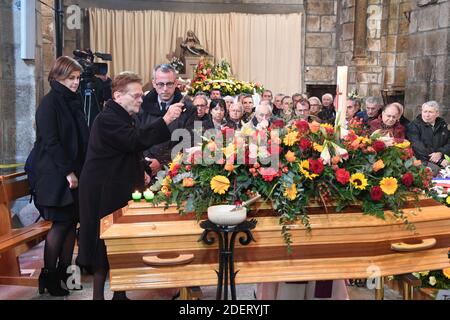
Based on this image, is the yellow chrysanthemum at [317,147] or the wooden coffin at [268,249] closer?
the wooden coffin at [268,249]

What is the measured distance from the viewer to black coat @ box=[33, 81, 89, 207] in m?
3.07

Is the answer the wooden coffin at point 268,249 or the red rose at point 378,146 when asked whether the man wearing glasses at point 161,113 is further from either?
the red rose at point 378,146

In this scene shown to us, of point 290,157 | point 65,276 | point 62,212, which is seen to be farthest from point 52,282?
point 290,157

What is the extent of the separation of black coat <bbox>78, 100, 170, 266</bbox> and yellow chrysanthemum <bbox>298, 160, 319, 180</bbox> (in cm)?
76

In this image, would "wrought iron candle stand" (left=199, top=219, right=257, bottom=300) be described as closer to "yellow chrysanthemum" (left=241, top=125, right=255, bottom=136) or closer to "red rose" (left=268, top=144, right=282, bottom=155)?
"red rose" (left=268, top=144, right=282, bottom=155)

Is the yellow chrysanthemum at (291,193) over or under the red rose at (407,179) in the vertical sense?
under

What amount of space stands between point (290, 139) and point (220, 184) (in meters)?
0.41

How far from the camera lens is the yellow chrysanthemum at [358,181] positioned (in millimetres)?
2195

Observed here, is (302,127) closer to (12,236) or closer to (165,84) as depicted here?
(165,84)

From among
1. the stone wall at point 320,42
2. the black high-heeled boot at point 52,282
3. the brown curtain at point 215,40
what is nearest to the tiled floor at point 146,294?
the black high-heeled boot at point 52,282

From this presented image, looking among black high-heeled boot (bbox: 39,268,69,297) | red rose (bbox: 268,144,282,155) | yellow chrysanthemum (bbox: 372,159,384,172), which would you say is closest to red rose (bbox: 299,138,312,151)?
red rose (bbox: 268,144,282,155)

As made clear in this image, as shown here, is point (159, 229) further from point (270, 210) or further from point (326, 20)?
point (326, 20)
